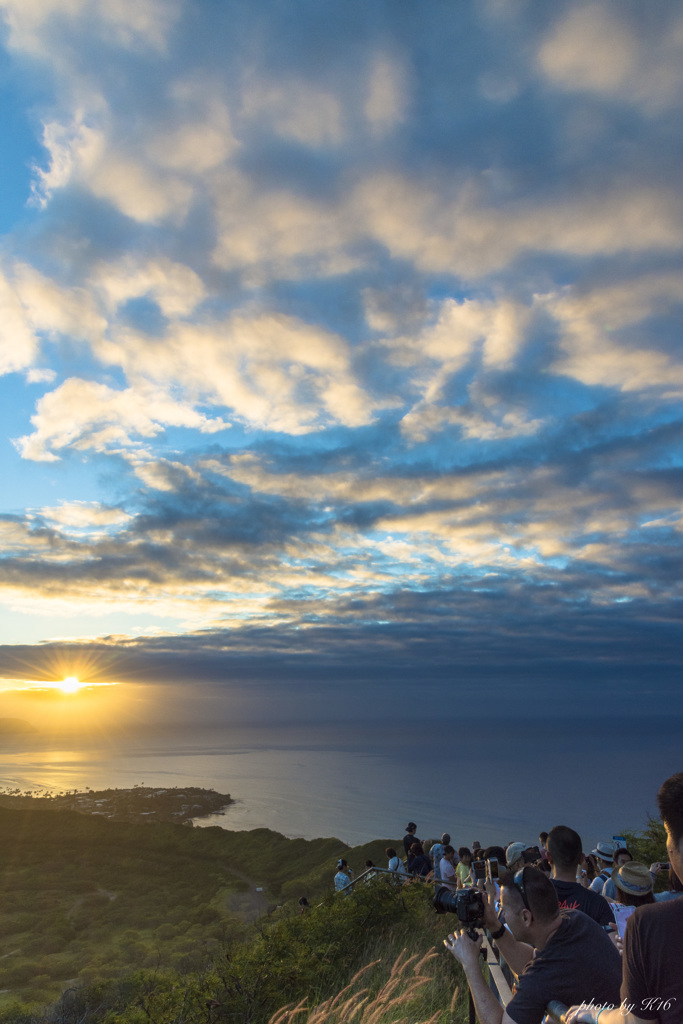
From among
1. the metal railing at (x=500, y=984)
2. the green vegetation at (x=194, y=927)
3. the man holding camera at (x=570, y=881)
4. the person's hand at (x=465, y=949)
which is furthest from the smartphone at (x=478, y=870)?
the person's hand at (x=465, y=949)

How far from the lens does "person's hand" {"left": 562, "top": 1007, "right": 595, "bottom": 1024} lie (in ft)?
8.71

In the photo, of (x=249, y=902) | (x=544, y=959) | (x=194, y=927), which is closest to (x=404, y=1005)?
(x=544, y=959)

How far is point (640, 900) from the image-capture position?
3.85 m

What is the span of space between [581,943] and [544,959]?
0.24m

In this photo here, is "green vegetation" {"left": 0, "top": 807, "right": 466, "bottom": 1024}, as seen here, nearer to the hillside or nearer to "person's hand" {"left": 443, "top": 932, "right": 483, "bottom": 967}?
the hillside

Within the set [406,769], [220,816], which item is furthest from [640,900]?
[406,769]

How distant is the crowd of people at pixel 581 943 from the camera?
7.64ft

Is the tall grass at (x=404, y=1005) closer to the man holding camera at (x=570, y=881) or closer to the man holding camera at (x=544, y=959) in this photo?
the man holding camera at (x=570, y=881)

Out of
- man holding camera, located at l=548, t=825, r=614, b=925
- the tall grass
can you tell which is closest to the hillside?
the tall grass

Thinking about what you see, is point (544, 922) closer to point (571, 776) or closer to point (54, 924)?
point (54, 924)

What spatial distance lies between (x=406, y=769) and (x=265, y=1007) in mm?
166603

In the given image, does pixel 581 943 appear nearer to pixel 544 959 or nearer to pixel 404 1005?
Answer: pixel 544 959

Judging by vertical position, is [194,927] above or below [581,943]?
below

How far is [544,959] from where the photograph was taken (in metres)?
3.42
